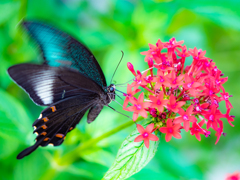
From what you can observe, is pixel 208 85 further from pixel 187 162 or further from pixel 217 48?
pixel 217 48

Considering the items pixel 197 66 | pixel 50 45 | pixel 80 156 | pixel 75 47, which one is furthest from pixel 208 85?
pixel 80 156

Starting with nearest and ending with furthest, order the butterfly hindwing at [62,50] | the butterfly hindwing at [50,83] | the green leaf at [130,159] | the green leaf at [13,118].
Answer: the green leaf at [130,159] < the butterfly hindwing at [62,50] < the butterfly hindwing at [50,83] < the green leaf at [13,118]

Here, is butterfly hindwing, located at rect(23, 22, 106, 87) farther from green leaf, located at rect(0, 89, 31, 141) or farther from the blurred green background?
green leaf, located at rect(0, 89, 31, 141)

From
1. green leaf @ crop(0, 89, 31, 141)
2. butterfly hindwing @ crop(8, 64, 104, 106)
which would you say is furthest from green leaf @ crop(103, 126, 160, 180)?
green leaf @ crop(0, 89, 31, 141)

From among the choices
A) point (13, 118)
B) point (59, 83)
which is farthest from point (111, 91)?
point (13, 118)

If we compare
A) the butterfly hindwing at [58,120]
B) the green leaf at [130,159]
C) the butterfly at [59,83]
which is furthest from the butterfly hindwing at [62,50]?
the green leaf at [130,159]

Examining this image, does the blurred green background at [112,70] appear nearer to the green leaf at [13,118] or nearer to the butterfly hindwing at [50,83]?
the green leaf at [13,118]
